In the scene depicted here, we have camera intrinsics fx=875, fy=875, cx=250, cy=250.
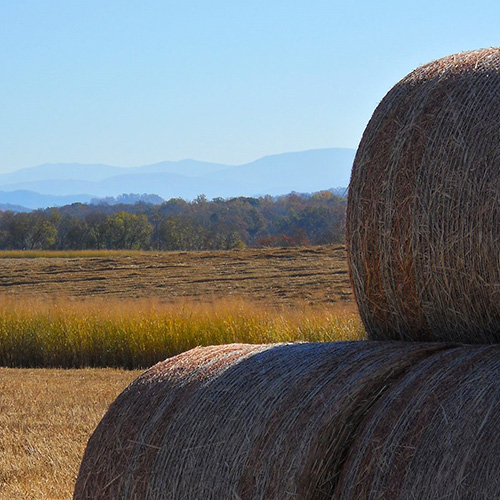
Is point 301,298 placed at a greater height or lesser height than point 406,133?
lesser

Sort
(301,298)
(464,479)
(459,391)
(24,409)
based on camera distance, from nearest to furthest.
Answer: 1. (464,479)
2. (459,391)
3. (24,409)
4. (301,298)

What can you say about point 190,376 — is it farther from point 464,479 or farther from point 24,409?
point 24,409

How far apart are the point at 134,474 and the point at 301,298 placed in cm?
1627

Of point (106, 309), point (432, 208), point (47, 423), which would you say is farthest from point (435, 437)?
point (106, 309)

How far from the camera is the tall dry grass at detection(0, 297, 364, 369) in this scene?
40.7 feet

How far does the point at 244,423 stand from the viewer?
3471mm

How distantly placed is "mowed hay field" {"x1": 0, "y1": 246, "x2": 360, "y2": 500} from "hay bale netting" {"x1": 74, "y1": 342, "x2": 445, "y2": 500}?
72.7 inches

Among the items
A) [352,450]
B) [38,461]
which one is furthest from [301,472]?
[38,461]

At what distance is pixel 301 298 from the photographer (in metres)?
19.8

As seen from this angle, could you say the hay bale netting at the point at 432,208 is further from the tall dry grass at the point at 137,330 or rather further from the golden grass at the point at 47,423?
the tall dry grass at the point at 137,330

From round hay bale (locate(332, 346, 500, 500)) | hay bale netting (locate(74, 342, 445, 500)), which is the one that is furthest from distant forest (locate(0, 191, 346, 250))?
round hay bale (locate(332, 346, 500, 500))

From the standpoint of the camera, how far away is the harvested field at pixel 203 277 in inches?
844

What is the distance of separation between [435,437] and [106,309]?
11.7 m

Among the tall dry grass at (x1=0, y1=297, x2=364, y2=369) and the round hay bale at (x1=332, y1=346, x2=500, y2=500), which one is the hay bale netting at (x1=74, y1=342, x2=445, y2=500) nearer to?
the round hay bale at (x1=332, y1=346, x2=500, y2=500)
